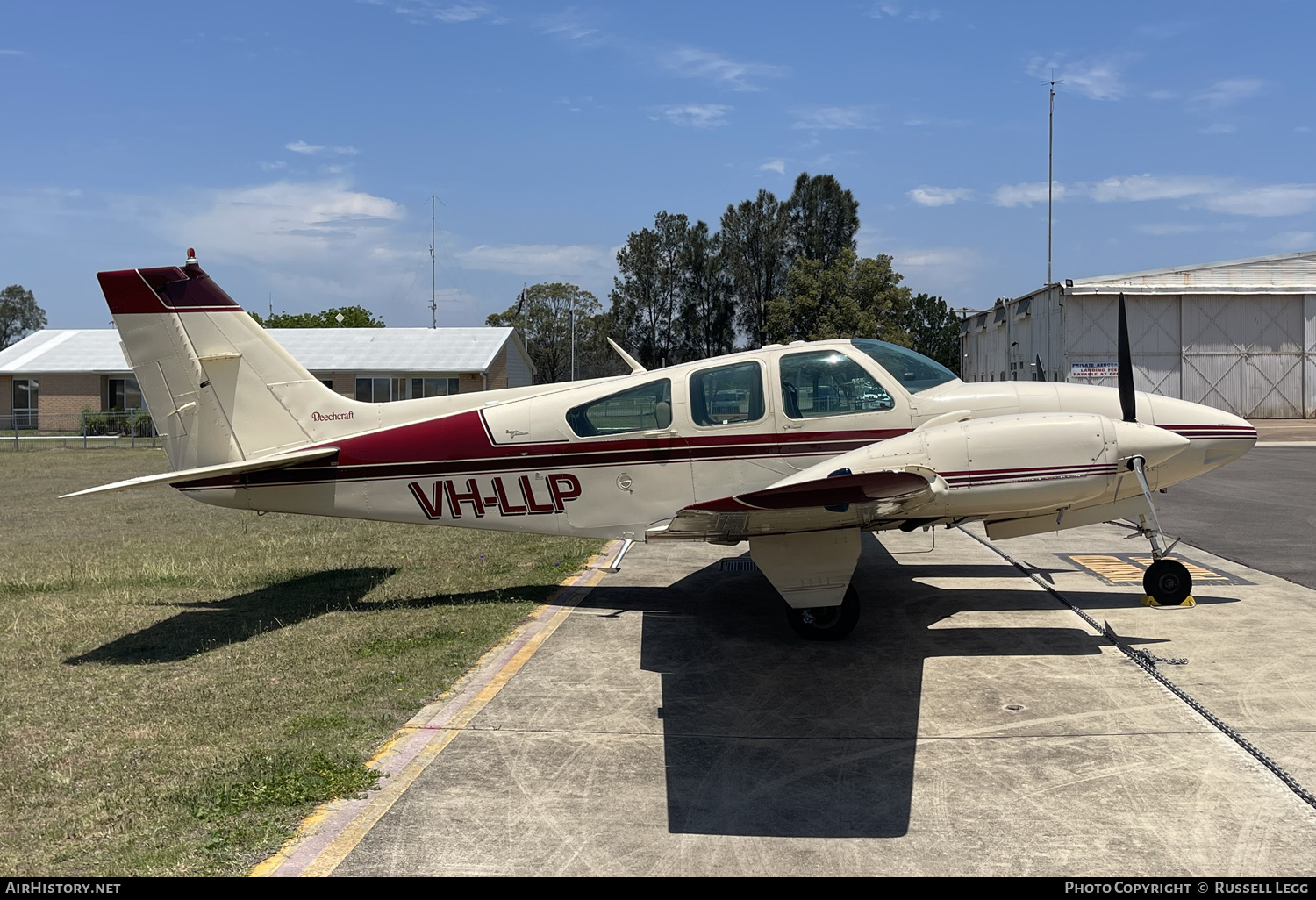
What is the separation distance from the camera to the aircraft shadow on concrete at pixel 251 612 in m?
7.38

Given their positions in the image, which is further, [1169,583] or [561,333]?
[561,333]

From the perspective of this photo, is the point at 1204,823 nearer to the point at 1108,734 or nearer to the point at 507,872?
the point at 1108,734

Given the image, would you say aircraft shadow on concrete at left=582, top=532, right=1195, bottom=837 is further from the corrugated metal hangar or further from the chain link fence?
the corrugated metal hangar

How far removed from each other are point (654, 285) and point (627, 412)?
5777cm

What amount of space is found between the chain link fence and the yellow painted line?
30432mm

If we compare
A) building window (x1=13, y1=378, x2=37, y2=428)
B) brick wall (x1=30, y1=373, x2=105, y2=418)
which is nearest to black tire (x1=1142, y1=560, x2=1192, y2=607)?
brick wall (x1=30, y1=373, x2=105, y2=418)

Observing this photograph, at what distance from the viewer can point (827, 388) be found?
8047mm

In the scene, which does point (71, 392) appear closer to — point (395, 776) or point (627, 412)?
point (627, 412)

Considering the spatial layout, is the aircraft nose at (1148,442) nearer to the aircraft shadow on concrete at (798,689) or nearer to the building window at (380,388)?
the aircraft shadow on concrete at (798,689)

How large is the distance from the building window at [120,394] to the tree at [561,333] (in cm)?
3726

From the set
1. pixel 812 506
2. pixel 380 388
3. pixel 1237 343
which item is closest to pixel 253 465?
pixel 812 506

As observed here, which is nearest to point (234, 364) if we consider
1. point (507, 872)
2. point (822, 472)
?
point (822, 472)

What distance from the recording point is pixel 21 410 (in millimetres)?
44500

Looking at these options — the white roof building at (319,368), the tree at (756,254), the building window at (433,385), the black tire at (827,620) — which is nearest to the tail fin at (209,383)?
the black tire at (827,620)
